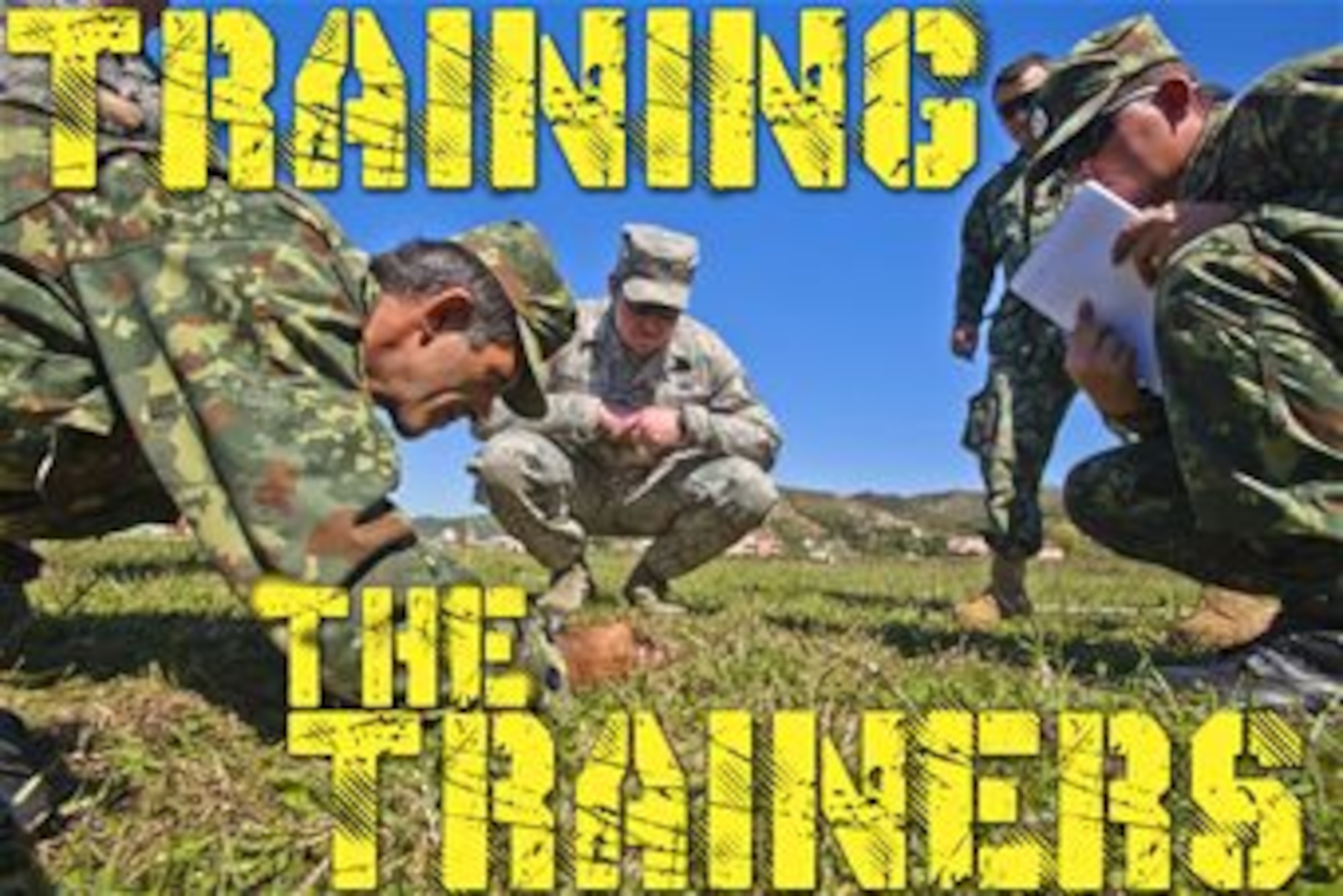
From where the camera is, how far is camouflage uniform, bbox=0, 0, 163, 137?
2621 millimetres

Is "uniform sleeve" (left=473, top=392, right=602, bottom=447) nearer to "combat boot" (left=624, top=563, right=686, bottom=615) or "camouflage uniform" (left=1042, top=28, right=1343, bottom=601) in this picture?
"combat boot" (left=624, top=563, right=686, bottom=615)

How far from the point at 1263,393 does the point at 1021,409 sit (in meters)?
2.89

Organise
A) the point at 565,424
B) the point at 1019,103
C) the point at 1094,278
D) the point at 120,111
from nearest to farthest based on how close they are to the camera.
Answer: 1. the point at 120,111
2. the point at 1094,278
3. the point at 565,424
4. the point at 1019,103

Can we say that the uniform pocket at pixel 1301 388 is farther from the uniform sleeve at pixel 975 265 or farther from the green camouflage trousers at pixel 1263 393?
the uniform sleeve at pixel 975 265

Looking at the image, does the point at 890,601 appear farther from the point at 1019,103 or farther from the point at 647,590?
the point at 1019,103

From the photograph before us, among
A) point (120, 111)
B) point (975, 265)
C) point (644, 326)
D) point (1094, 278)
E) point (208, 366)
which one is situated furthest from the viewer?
point (975, 265)

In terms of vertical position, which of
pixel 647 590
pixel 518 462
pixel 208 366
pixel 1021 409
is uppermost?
pixel 208 366

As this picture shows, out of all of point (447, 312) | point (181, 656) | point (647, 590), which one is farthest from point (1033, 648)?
point (647, 590)

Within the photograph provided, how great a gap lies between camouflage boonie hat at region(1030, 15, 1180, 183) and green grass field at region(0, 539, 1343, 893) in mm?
1158

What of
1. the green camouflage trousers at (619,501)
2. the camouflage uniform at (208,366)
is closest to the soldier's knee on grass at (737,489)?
the green camouflage trousers at (619,501)

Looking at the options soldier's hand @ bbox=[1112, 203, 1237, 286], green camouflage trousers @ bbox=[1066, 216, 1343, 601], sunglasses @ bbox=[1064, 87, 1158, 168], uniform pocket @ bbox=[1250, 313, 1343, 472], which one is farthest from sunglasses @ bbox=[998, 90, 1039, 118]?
uniform pocket @ bbox=[1250, 313, 1343, 472]

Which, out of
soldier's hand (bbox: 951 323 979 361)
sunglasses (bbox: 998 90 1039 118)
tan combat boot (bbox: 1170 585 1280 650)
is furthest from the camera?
soldier's hand (bbox: 951 323 979 361)

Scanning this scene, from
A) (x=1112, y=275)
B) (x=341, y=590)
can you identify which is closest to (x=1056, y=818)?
(x=341, y=590)

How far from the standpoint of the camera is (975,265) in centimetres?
645
